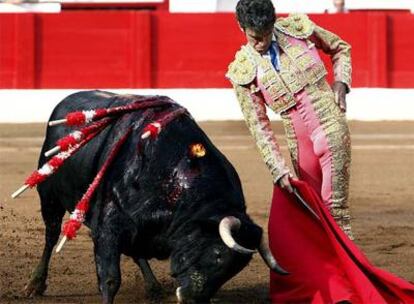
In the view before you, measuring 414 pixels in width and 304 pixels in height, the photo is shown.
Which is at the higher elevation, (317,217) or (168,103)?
(168,103)

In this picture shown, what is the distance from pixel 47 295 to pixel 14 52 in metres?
7.95

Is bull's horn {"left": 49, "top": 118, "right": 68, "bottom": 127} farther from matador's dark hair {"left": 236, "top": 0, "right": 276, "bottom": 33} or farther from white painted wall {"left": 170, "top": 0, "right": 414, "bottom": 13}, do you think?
white painted wall {"left": 170, "top": 0, "right": 414, "bottom": 13}

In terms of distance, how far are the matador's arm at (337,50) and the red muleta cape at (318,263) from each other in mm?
396

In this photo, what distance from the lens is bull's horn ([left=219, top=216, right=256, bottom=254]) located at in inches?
134

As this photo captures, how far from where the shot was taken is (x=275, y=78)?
3963 millimetres

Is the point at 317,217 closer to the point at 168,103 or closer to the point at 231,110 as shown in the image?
the point at 168,103

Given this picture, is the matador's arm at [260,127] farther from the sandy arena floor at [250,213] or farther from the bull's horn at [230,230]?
the sandy arena floor at [250,213]

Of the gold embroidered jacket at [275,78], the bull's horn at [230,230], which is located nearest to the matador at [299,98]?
the gold embroidered jacket at [275,78]

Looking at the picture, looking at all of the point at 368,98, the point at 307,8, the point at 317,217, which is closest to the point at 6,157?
the point at 368,98

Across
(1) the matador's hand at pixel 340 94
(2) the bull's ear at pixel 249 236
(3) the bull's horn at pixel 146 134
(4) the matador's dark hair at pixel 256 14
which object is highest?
(4) the matador's dark hair at pixel 256 14

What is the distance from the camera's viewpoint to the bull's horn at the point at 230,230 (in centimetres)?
341

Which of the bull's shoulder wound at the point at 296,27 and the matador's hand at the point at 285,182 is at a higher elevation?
the bull's shoulder wound at the point at 296,27

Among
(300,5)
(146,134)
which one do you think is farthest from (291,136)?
(300,5)

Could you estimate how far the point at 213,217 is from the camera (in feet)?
11.9
